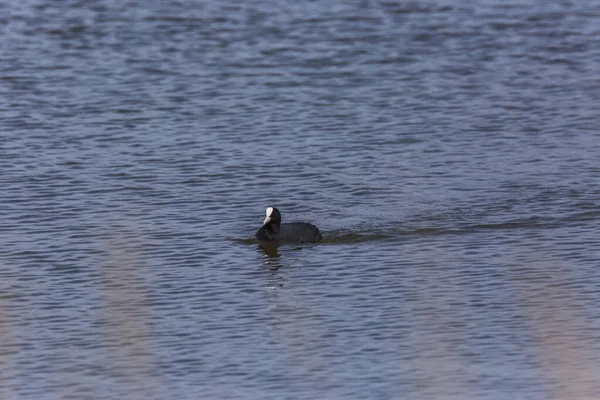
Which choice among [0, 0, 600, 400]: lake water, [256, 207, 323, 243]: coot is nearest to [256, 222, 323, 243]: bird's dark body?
[256, 207, 323, 243]: coot

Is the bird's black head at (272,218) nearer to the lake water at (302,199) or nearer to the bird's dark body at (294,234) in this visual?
the bird's dark body at (294,234)

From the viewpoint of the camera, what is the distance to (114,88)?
28234mm

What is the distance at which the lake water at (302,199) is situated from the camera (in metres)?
13.1

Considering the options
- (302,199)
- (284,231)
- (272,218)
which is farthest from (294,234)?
(302,199)

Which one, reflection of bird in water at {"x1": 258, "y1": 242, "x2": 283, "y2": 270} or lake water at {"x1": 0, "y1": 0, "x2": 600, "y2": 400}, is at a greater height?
lake water at {"x1": 0, "y1": 0, "x2": 600, "y2": 400}

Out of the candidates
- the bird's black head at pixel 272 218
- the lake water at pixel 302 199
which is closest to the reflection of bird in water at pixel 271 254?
the lake water at pixel 302 199

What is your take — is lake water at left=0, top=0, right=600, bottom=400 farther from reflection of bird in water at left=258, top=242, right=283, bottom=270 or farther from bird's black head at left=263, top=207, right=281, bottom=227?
bird's black head at left=263, top=207, right=281, bottom=227

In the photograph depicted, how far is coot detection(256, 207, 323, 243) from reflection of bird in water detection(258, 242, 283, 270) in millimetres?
79

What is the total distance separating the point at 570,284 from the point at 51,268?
6.08 meters

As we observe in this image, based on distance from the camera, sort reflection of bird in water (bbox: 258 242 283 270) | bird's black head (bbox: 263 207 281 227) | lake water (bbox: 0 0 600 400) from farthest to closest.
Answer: bird's black head (bbox: 263 207 281 227), reflection of bird in water (bbox: 258 242 283 270), lake water (bbox: 0 0 600 400)

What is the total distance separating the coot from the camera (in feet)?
58.6

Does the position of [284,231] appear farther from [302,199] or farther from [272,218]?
[302,199]

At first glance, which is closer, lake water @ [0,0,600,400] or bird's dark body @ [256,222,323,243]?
lake water @ [0,0,600,400]

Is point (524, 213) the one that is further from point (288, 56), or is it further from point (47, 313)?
point (288, 56)
